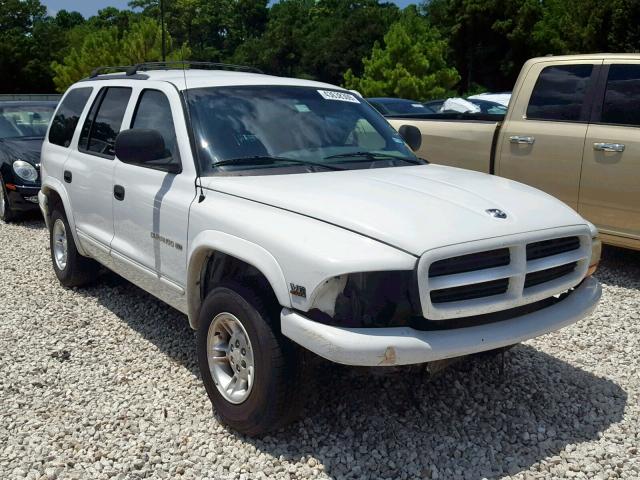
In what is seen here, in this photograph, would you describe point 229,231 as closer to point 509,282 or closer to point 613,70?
point 509,282

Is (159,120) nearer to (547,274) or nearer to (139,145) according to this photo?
(139,145)

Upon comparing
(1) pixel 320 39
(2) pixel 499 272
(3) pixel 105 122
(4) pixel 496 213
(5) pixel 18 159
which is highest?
(1) pixel 320 39

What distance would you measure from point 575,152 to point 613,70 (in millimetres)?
787

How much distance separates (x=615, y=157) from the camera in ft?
19.2

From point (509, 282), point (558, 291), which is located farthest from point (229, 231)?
point (558, 291)

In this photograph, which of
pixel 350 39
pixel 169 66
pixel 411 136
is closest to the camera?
pixel 411 136

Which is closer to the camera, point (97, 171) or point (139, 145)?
point (139, 145)

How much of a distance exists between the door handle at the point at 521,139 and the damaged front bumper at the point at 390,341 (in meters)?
3.64

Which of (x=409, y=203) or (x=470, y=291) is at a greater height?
(x=409, y=203)

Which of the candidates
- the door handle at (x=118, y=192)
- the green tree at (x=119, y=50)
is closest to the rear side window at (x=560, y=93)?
the door handle at (x=118, y=192)

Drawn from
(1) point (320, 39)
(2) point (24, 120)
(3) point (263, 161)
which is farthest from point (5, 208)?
(1) point (320, 39)

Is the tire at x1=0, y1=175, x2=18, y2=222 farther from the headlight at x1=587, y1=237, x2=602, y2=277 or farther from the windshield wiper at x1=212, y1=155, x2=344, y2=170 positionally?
the headlight at x1=587, y1=237, x2=602, y2=277

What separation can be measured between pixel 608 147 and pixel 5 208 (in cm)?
755

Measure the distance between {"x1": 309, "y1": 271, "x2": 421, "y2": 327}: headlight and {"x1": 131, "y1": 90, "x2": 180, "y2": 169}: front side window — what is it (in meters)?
1.50
